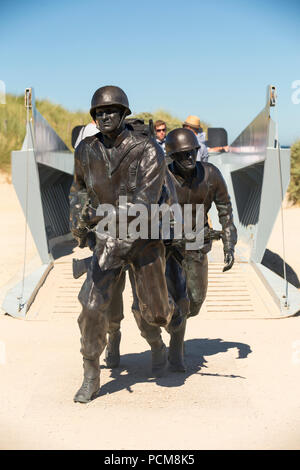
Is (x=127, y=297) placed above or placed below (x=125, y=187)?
below

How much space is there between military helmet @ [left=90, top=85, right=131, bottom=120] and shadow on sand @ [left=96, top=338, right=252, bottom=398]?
87.3 inches

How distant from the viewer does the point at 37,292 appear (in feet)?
33.5

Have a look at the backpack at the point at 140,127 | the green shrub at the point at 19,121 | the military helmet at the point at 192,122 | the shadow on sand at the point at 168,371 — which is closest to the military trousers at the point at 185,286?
the shadow on sand at the point at 168,371

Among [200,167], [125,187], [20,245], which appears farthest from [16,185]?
[20,245]

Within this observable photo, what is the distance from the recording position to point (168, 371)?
702cm

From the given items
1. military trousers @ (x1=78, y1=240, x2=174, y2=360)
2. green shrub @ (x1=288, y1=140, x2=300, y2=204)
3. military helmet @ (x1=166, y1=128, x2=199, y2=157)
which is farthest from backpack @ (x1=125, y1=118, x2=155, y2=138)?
green shrub @ (x1=288, y1=140, x2=300, y2=204)

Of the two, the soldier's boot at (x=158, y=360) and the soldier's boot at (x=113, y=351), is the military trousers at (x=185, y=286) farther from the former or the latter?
the soldier's boot at (x=113, y=351)

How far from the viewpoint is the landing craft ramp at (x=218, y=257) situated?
975cm

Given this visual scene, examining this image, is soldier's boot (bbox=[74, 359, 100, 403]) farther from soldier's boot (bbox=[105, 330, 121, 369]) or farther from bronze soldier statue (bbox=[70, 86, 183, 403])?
soldier's boot (bbox=[105, 330, 121, 369])

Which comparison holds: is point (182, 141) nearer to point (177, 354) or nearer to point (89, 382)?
point (177, 354)

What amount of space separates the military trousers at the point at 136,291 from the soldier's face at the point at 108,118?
0.87 metres

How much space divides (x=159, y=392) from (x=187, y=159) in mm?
1964

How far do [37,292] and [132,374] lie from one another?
359 cm
